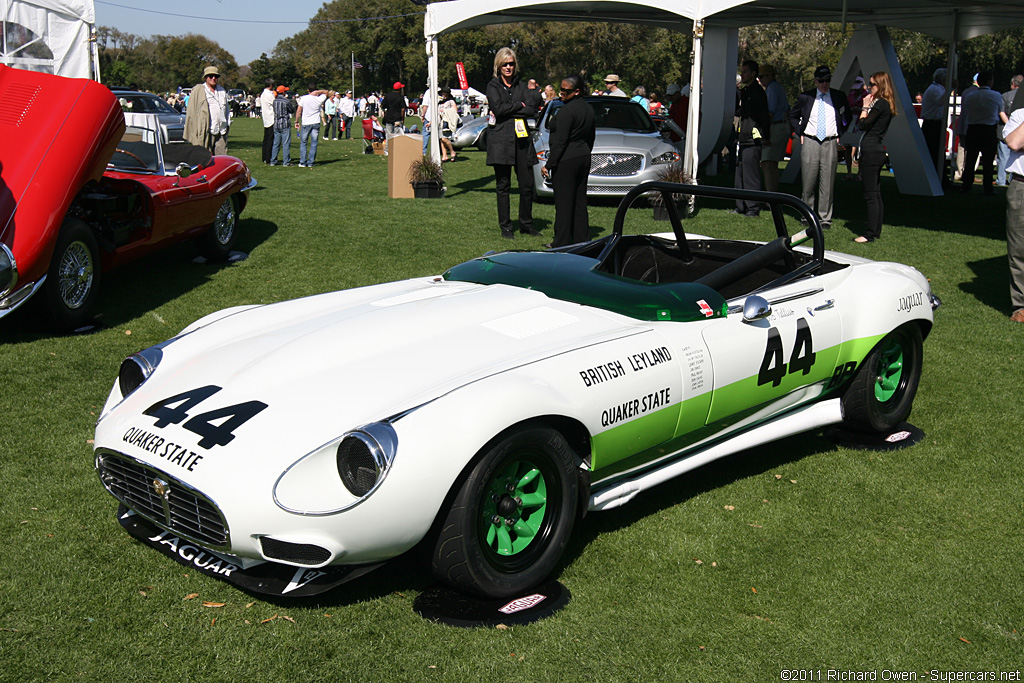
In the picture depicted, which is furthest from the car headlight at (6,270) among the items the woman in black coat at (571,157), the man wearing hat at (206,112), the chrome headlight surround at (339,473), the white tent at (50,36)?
the man wearing hat at (206,112)

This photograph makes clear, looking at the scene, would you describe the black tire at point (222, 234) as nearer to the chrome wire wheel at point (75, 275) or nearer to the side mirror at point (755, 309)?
the chrome wire wheel at point (75, 275)

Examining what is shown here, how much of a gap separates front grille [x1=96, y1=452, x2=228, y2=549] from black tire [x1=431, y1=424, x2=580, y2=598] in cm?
74

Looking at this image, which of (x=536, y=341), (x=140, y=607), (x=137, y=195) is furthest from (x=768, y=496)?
(x=137, y=195)

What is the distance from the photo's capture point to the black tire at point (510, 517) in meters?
2.94

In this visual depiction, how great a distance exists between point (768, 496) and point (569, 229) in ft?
17.5

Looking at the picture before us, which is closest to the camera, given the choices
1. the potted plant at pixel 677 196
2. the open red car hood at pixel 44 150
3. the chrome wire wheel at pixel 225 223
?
the open red car hood at pixel 44 150

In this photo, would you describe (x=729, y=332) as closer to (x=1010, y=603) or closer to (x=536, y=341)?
(x=536, y=341)

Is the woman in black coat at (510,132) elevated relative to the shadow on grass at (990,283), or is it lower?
elevated

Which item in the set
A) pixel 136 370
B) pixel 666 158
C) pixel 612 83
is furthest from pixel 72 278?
pixel 612 83

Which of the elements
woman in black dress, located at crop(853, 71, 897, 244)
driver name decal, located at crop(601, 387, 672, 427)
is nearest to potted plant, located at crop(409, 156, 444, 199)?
woman in black dress, located at crop(853, 71, 897, 244)

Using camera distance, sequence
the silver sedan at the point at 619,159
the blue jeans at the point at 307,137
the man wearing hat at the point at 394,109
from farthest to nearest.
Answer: the man wearing hat at the point at 394,109 < the blue jeans at the point at 307,137 < the silver sedan at the point at 619,159

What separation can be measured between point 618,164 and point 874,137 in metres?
3.64

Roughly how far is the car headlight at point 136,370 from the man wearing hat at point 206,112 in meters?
10.3

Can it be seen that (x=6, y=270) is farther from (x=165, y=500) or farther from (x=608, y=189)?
(x=608, y=189)
